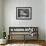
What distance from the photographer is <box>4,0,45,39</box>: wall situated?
15.7 ft

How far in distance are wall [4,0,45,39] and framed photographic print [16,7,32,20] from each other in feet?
0.43

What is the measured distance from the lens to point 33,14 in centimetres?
480

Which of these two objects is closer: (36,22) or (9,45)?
(9,45)

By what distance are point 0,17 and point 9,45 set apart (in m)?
2.77

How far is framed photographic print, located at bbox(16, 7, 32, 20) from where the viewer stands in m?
4.75

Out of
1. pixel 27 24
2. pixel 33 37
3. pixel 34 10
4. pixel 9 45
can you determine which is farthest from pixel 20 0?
pixel 9 45

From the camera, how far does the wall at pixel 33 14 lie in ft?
15.7

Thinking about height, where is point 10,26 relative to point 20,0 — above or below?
below

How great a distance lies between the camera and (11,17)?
15.7ft

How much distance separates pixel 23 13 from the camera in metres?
4.76

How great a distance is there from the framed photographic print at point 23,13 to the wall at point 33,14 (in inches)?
5.2

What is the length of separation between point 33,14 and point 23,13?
44 centimetres

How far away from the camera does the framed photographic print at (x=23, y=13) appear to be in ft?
15.6

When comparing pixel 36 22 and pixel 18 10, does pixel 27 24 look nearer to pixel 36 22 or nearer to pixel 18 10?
pixel 36 22
